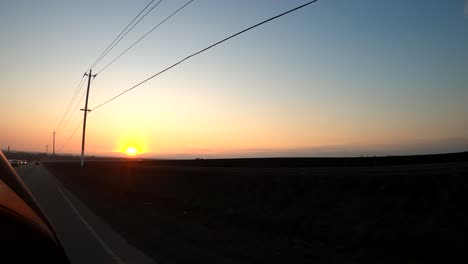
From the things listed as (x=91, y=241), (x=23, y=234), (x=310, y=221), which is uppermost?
(x=23, y=234)

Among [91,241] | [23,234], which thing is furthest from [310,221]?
[23,234]

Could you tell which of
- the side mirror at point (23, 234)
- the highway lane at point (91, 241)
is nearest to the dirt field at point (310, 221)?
the highway lane at point (91, 241)

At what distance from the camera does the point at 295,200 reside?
21.4 m

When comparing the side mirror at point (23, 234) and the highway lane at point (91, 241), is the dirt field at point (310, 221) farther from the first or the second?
the side mirror at point (23, 234)

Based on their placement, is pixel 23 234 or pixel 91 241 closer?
pixel 23 234

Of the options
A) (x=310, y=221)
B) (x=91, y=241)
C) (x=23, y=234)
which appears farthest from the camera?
(x=310, y=221)

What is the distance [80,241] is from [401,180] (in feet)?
43.4

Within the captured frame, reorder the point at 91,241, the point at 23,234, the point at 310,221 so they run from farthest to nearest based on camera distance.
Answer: the point at 310,221, the point at 91,241, the point at 23,234

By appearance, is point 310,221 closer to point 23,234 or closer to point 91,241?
point 91,241

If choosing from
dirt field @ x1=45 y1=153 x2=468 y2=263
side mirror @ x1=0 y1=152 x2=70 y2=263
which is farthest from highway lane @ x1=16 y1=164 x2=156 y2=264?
side mirror @ x1=0 y1=152 x2=70 y2=263

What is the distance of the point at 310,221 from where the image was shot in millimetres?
18062

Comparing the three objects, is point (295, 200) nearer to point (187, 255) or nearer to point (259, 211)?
point (259, 211)

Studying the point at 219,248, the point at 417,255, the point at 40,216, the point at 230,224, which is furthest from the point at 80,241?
the point at 40,216

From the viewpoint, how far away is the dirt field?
1203 centimetres
